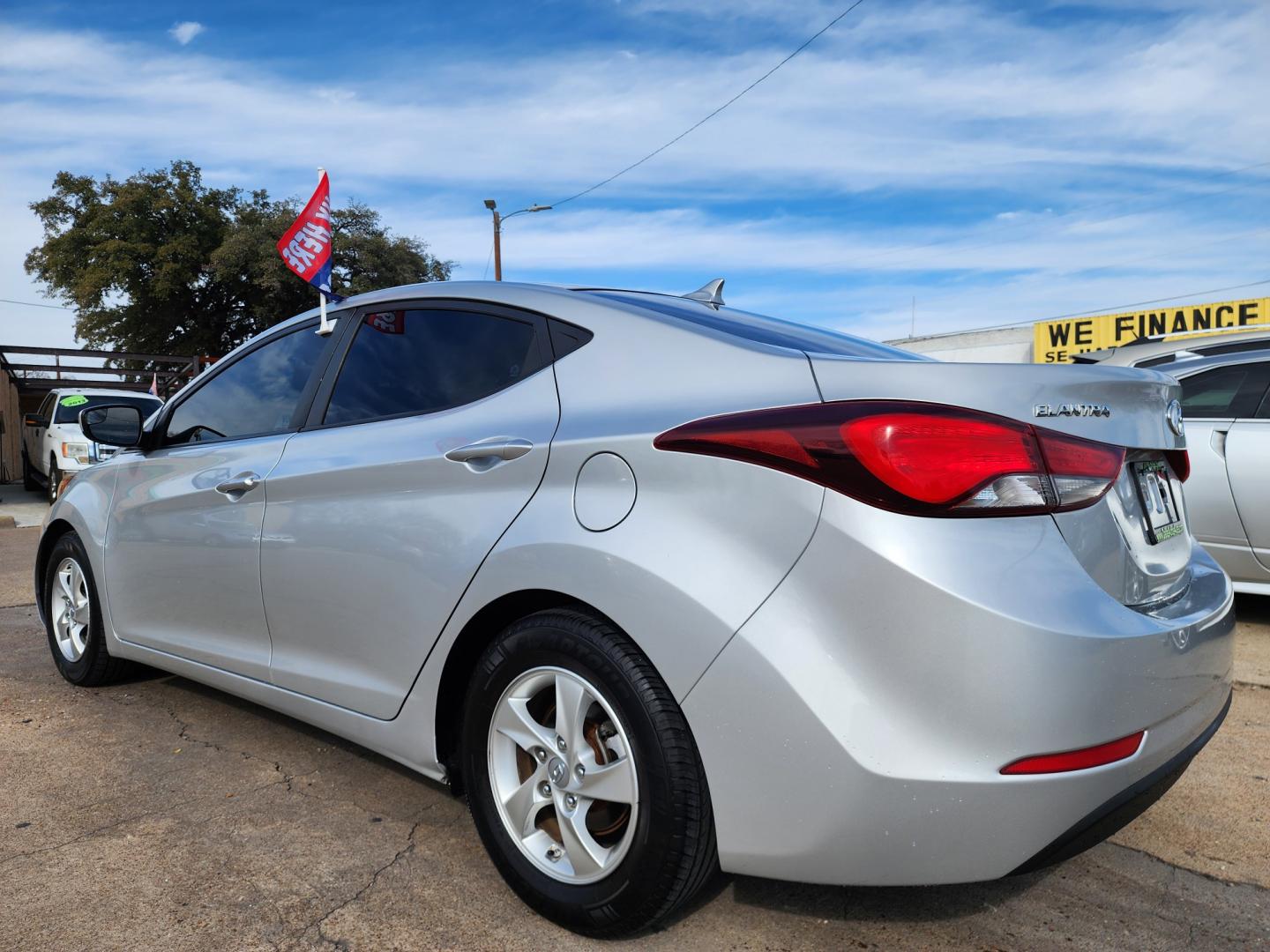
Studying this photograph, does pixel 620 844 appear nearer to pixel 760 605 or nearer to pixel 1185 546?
pixel 760 605

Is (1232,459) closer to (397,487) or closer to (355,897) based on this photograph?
(397,487)

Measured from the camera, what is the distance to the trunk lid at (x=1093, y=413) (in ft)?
A: 6.16

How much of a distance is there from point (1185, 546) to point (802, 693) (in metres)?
1.18

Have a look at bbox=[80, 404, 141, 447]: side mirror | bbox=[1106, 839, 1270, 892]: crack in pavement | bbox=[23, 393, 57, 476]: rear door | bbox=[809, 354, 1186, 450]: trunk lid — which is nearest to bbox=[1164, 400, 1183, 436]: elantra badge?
bbox=[809, 354, 1186, 450]: trunk lid

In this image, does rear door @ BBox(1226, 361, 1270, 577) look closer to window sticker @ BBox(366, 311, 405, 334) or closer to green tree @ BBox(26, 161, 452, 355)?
window sticker @ BBox(366, 311, 405, 334)

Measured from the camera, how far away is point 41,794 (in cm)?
304

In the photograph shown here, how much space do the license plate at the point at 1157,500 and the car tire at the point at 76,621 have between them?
3759mm

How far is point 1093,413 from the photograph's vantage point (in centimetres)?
202

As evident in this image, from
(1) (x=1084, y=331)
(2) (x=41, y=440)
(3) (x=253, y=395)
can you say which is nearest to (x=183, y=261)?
(2) (x=41, y=440)

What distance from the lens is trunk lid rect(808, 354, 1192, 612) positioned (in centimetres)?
188

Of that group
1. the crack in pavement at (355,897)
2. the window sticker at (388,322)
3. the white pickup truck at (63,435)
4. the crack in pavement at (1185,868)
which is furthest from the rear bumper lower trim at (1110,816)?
the white pickup truck at (63,435)

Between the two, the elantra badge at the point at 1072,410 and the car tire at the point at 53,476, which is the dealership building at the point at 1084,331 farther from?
the elantra badge at the point at 1072,410

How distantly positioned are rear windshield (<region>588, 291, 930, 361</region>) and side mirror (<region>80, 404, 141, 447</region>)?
2.30 m

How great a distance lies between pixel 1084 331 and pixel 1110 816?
2507 centimetres
